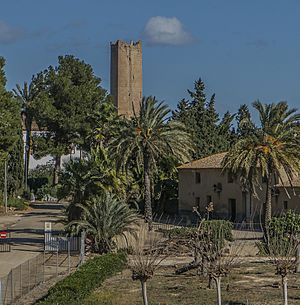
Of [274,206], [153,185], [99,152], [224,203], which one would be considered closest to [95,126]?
[153,185]

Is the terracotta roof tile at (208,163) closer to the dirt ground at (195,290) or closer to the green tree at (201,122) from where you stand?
the green tree at (201,122)

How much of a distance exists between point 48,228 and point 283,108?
52.3 ft

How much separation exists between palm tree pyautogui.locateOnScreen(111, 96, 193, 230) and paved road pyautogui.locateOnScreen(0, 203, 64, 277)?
6.53m

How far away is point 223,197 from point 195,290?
36651 mm

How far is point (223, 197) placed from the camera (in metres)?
66.5

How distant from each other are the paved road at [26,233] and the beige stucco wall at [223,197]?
1266 centimetres

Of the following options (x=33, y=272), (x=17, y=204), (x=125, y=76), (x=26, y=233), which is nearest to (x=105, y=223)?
(x=33, y=272)

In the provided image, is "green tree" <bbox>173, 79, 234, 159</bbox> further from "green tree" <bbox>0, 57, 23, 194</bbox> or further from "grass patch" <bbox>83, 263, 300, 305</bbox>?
"grass patch" <bbox>83, 263, 300, 305</bbox>

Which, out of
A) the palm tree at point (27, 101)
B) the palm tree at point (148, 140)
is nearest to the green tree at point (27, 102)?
the palm tree at point (27, 101)

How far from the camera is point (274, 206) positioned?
60375 mm

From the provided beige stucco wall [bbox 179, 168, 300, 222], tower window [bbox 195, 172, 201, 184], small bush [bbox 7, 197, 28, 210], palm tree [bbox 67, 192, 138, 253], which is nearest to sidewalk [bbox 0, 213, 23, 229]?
small bush [bbox 7, 197, 28, 210]

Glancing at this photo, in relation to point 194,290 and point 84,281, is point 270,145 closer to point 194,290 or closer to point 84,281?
point 194,290

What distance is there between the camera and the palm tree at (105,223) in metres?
41.3

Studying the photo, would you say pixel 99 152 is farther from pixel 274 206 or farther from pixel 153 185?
pixel 153 185
